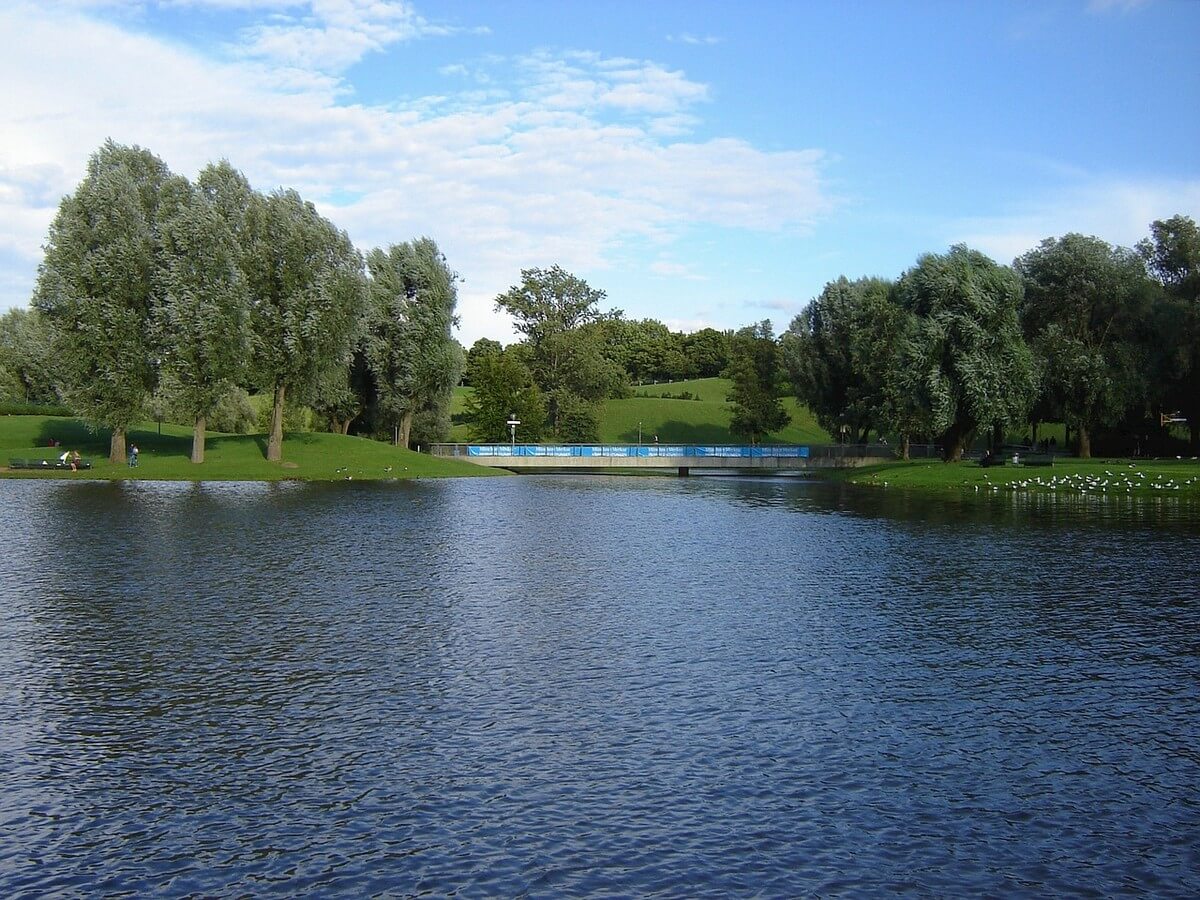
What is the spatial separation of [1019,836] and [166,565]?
29407 mm

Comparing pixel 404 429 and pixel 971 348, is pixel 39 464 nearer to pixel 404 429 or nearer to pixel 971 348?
pixel 404 429

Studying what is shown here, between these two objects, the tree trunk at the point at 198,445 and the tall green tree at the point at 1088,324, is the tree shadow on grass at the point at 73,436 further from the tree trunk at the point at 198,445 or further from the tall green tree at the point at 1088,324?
the tall green tree at the point at 1088,324

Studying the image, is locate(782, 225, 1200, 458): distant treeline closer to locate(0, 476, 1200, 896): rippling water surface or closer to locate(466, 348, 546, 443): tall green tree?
locate(466, 348, 546, 443): tall green tree

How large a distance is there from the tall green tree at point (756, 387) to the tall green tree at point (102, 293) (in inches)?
2927

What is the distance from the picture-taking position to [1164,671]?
72.1 ft

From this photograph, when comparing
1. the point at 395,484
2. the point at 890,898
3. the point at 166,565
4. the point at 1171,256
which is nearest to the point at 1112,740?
the point at 890,898

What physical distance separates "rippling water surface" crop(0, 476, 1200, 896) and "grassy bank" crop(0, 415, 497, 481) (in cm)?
4675

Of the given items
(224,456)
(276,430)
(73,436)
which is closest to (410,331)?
(276,430)

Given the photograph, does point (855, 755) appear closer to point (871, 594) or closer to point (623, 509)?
point (871, 594)

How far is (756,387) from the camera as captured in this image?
136 metres

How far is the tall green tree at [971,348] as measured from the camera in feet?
278

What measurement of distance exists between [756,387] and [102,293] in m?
79.2

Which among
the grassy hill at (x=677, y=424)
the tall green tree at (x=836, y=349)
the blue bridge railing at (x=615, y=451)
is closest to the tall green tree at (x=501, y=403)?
the blue bridge railing at (x=615, y=451)

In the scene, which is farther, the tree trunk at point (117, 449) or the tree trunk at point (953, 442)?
the tree trunk at point (953, 442)
